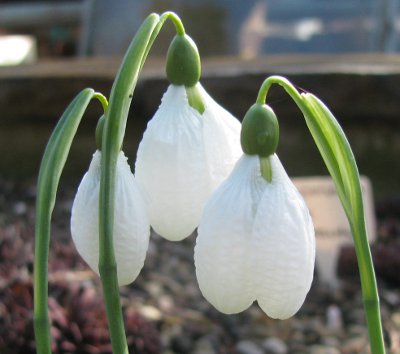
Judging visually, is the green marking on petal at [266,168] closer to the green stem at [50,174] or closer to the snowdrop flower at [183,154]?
the snowdrop flower at [183,154]

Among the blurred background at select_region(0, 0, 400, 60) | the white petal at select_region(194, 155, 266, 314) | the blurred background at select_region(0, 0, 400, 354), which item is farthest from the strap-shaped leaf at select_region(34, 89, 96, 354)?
the blurred background at select_region(0, 0, 400, 60)

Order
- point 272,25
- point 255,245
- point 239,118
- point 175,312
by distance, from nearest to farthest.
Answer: point 255,245, point 175,312, point 239,118, point 272,25

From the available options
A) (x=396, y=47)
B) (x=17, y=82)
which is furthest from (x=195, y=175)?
(x=396, y=47)

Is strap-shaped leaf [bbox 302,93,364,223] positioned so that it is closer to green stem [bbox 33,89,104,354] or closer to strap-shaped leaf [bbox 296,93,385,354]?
strap-shaped leaf [bbox 296,93,385,354]

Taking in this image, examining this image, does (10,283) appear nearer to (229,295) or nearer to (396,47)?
(229,295)

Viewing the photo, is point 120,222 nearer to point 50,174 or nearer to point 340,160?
point 50,174

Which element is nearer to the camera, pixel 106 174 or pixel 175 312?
pixel 106 174

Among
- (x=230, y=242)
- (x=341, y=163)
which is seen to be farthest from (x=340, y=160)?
(x=230, y=242)
